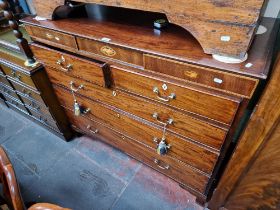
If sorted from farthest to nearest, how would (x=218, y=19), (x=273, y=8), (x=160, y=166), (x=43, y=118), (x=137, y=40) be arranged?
(x=43, y=118) < (x=160, y=166) < (x=273, y=8) < (x=137, y=40) < (x=218, y=19)

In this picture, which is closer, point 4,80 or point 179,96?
point 179,96

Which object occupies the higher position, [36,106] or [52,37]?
[52,37]

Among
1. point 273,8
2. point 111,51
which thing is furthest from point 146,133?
point 273,8

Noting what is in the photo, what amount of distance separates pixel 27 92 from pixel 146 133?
3.22 feet

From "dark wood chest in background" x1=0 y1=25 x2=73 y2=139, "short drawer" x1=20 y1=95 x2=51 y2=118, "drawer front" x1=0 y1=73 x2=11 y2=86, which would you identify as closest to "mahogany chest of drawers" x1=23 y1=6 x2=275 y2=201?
"dark wood chest in background" x1=0 y1=25 x2=73 y2=139

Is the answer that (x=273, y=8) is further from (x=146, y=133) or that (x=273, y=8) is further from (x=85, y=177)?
(x=85, y=177)

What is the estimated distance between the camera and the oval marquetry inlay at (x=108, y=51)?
0.87 metres

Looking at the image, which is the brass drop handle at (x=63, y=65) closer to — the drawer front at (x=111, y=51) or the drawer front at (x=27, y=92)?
the drawer front at (x=111, y=51)

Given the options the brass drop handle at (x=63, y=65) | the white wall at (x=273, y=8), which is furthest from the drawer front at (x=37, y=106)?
the white wall at (x=273, y=8)

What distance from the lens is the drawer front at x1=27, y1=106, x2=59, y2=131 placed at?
5.25 feet

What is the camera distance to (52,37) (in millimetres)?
1034

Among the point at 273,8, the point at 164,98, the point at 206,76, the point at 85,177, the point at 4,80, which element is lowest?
the point at 85,177

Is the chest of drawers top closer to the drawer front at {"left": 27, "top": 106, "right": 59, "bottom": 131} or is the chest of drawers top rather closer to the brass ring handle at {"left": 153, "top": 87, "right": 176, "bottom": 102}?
the brass ring handle at {"left": 153, "top": 87, "right": 176, "bottom": 102}

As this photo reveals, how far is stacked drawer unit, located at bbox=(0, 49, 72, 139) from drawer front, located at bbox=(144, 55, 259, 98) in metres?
0.85
